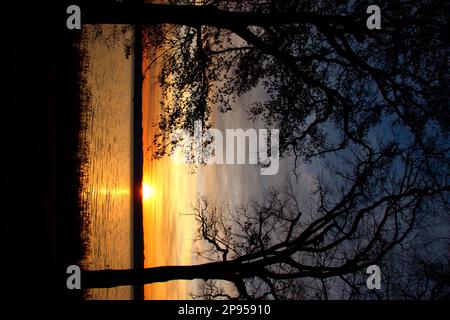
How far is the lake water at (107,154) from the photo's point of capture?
9844 millimetres

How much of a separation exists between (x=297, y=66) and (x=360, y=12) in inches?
72.5

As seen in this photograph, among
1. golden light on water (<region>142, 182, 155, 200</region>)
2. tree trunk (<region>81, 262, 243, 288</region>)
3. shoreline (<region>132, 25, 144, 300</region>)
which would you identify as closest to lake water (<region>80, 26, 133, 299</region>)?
shoreline (<region>132, 25, 144, 300</region>)

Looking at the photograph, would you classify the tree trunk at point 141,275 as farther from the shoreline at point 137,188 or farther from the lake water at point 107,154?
the shoreline at point 137,188

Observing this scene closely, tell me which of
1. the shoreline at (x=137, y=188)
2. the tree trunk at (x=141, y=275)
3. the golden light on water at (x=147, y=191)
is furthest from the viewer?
the golden light on water at (x=147, y=191)

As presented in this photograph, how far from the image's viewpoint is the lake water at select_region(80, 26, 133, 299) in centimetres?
984

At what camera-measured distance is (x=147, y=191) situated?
1967 cm

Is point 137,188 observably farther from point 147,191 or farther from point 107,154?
point 107,154

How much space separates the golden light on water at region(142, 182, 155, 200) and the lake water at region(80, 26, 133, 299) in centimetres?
172

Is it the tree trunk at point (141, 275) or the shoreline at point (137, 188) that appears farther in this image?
the shoreline at point (137, 188)

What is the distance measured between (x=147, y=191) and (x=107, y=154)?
7.02 metres

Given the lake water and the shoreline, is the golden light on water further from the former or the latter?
the lake water

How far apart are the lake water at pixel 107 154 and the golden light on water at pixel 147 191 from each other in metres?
1.72

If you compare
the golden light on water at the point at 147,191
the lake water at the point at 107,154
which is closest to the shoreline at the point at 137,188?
the lake water at the point at 107,154
